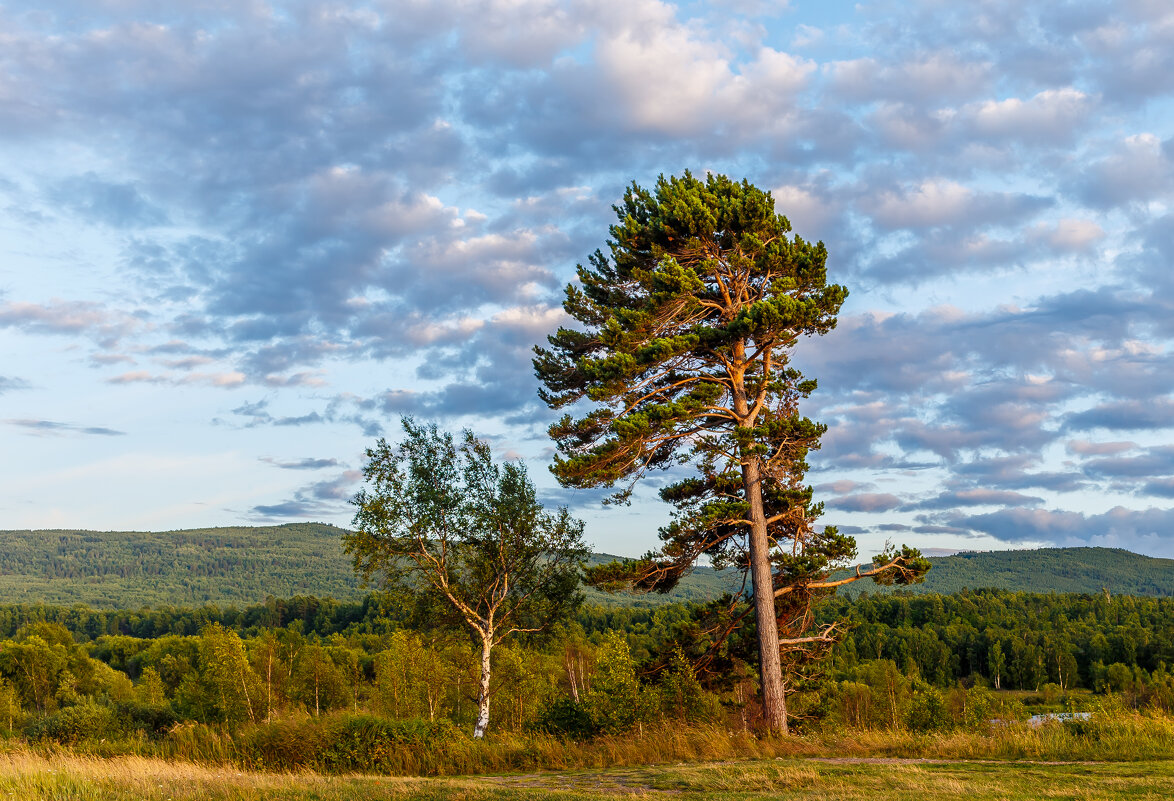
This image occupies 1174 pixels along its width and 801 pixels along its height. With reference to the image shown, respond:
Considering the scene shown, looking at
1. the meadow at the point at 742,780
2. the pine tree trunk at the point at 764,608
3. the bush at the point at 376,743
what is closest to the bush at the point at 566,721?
the bush at the point at 376,743

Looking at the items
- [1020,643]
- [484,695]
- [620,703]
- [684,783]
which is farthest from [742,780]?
[1020,643]

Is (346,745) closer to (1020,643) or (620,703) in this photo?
(620,703)

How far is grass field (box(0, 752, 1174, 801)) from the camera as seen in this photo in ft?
32.3

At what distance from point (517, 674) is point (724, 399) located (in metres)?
21.6

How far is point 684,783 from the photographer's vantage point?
448 inches

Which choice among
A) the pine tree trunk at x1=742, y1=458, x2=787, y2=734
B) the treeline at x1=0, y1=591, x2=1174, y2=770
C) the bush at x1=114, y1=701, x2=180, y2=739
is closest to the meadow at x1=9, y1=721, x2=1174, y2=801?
the treeline at x1=0, y1=591, x2=1174, y2=770

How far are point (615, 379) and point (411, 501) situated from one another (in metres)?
9.72

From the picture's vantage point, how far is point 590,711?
59.4 ft

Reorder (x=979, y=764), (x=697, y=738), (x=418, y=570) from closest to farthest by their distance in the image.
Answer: (x=979, y=764) → (x=697, y=738) → (x=418, y=570)

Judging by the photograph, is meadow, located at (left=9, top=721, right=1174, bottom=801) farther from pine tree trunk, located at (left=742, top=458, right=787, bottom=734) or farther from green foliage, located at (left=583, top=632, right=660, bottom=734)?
pine tree trunk, located at (left=742, top=458, right=787, bottom=734)

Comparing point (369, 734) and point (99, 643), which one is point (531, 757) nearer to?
point (369, 734)

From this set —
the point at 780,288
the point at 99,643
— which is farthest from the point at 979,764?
the point at 99,643

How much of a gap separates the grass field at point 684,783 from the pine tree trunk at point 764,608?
552cm

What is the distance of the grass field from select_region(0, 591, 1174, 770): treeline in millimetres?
4137
